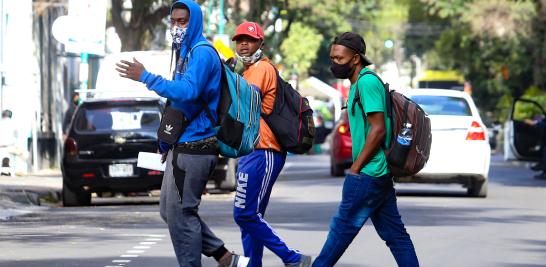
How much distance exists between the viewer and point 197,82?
9.12 metres

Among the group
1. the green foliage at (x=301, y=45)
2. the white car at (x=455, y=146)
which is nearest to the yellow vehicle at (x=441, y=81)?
the green foliage at (x=301, y=45)

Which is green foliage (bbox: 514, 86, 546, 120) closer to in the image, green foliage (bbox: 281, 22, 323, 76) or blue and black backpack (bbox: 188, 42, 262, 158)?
green foliage (bbox: 281, 22, 323, 76)

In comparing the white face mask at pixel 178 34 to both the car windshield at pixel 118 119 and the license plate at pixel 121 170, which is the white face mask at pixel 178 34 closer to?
the license plate at pixel 121 170

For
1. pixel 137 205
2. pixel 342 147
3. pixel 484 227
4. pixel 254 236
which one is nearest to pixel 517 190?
pixel 342 147

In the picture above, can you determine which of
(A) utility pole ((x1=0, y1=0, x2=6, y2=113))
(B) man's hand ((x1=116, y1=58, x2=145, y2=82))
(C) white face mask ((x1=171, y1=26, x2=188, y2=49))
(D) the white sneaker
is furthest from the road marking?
(A) utility pole ((x1=0, y1=0, x2=6, y2=113))

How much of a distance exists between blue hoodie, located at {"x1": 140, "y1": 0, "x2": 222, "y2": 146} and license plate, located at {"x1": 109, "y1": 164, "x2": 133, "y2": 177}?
10719mm

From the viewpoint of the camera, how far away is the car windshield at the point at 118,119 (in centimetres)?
2023

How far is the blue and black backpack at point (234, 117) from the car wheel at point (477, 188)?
12.8 metres

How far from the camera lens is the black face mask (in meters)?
9.84

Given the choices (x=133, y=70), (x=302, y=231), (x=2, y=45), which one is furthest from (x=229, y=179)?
(x=133, y=70)

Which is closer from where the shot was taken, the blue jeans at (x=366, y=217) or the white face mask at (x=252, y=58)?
the blue jeans at (x=366, y=217)

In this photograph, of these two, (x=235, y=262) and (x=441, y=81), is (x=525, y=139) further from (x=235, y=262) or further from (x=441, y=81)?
(x=441, y=81)

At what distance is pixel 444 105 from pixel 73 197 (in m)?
5.36

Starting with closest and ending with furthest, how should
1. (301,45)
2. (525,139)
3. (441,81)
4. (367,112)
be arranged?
(367,112) < (525,139) < (301,45) < (441,81)
